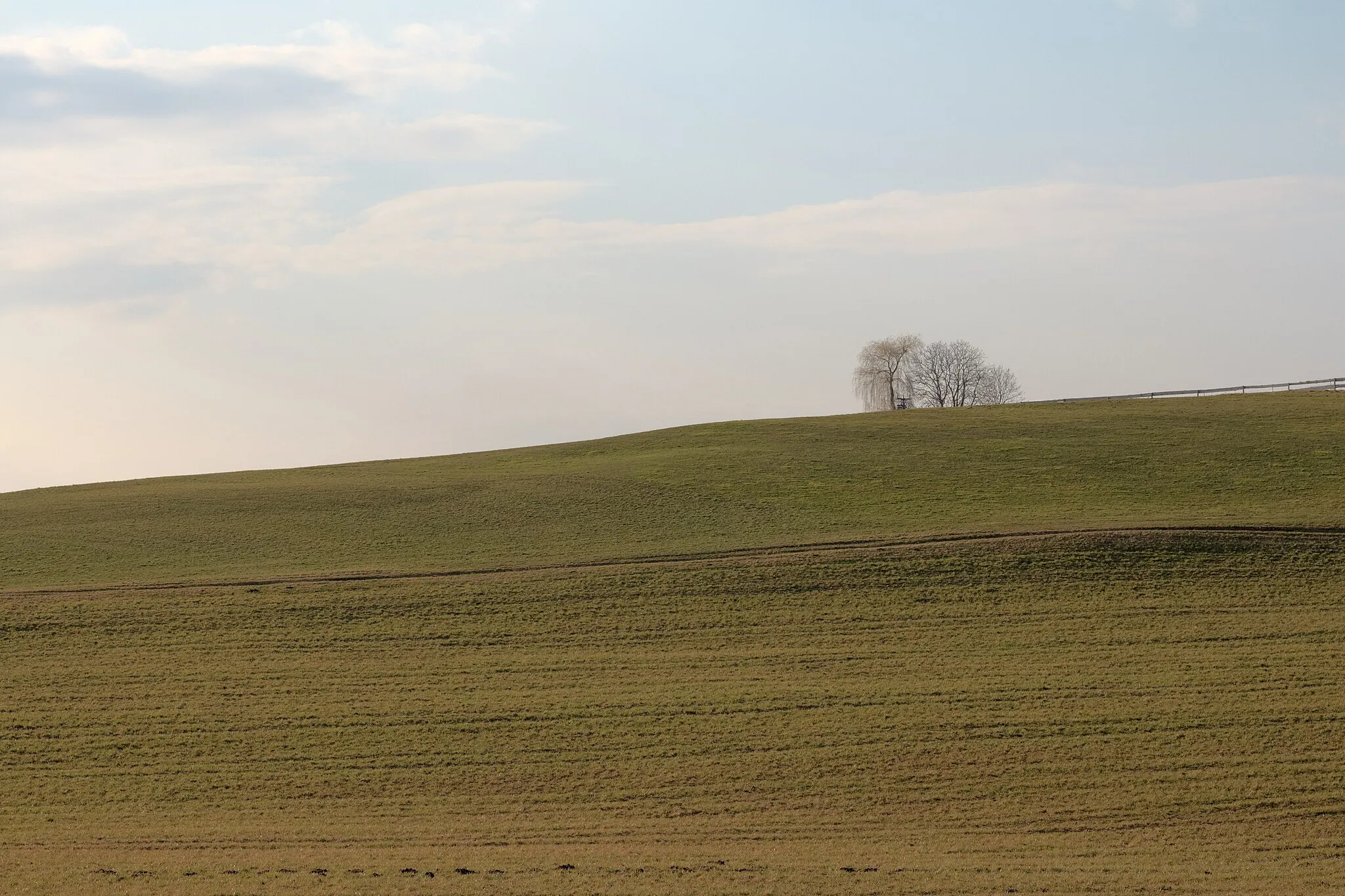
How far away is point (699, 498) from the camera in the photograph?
36781 millimetres

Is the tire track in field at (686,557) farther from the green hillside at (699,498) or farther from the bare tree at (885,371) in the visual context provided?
the bare tree at (885,371)

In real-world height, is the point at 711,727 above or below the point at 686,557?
below

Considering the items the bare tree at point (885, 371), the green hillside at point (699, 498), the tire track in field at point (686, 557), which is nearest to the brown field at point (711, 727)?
the tire track in field at point (686, 557)

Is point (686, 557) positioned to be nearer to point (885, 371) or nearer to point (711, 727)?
point (711, 727)

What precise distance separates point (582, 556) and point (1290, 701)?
15.6 metres

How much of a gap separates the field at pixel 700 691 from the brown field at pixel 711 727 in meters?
0.08

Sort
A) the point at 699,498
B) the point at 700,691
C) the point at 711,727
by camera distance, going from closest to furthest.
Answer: the point at 711,727 → the point at 700,691 → the point at 699,498

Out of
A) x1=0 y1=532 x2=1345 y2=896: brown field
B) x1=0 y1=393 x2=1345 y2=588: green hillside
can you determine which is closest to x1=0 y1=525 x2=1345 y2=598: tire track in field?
x1=0 y1=532 x2=1345 y2=896: brown field

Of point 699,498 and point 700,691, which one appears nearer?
Answer: point 700,691

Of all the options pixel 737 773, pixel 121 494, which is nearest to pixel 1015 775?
pixel 737 773

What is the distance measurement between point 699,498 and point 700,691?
14.7 metres

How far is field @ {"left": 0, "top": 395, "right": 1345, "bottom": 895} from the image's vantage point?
53.8 ft

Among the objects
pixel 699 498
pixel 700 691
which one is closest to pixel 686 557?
pixel 699 498

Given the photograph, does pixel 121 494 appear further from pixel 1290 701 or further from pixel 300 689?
pixel 1290 701
